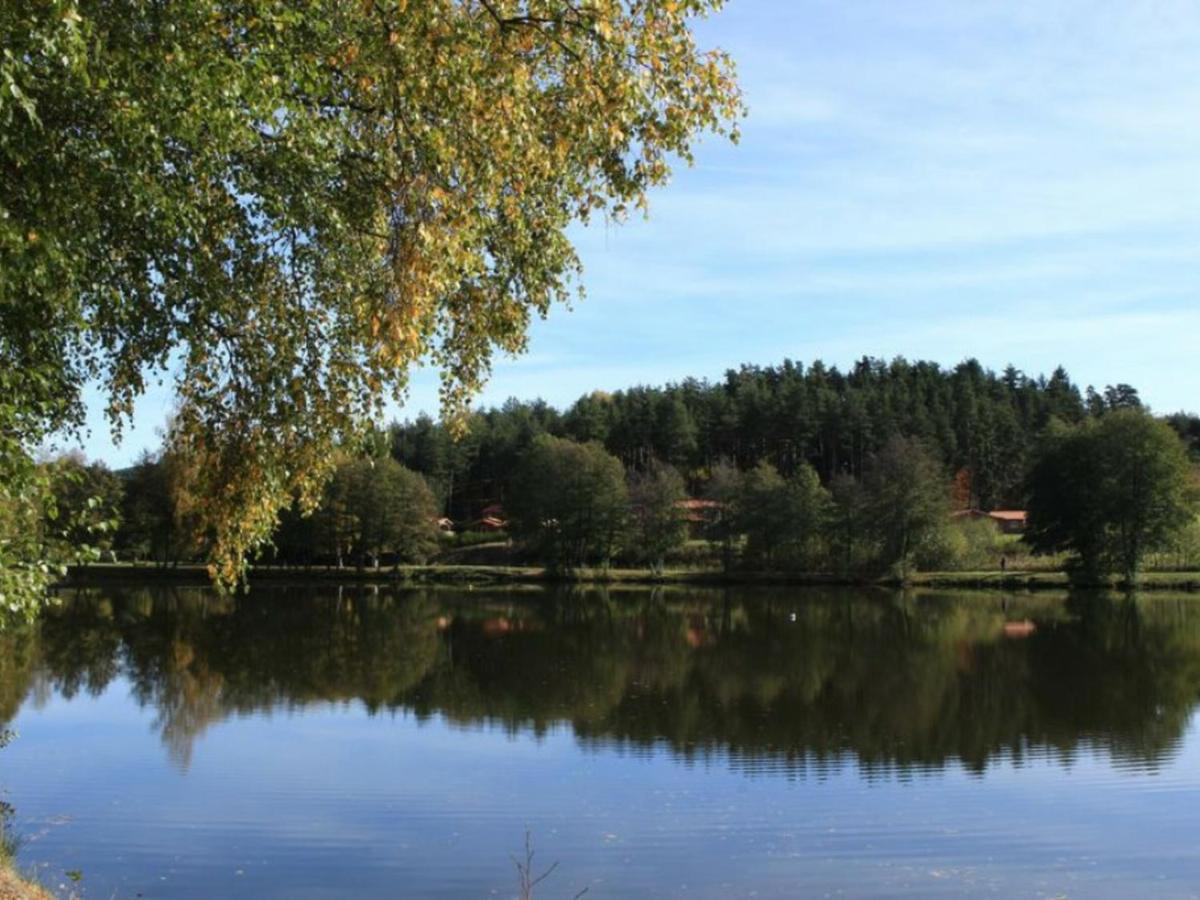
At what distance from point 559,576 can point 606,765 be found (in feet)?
192

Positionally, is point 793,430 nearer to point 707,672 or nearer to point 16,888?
point 707,672

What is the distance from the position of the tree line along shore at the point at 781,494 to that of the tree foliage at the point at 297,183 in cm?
3301

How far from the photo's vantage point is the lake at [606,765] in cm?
1205

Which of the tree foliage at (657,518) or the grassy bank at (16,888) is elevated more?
the tree foliage at (657,518)

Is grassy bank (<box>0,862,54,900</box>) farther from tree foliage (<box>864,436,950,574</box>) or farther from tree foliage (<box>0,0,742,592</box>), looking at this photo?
tree foliage (<box>864,436,950,574</box>)

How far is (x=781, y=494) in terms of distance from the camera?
2869 inches

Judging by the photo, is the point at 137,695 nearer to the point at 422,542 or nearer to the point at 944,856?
the point at 944,856

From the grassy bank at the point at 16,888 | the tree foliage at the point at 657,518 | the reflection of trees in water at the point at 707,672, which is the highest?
the tree foliage at the point at 657,518

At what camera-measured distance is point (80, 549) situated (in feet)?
19.9

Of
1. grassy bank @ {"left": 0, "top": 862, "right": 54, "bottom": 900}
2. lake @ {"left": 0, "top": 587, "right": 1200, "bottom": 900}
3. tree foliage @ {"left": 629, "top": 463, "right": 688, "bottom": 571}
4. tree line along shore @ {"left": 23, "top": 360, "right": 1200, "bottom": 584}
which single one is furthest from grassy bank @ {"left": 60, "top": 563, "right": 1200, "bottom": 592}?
grassy bank @ {"left": 0, "top": 862, "right": 54, "bottom": 900}

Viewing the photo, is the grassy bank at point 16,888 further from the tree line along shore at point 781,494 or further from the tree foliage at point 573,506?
the tree foliage at point 573,506

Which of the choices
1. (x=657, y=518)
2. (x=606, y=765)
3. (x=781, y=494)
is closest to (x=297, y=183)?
(x=606, y=765)

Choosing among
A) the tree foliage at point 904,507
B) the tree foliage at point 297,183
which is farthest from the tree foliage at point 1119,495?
the tree foliage at point 297,183

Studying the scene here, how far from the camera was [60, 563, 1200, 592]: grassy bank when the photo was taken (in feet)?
214
